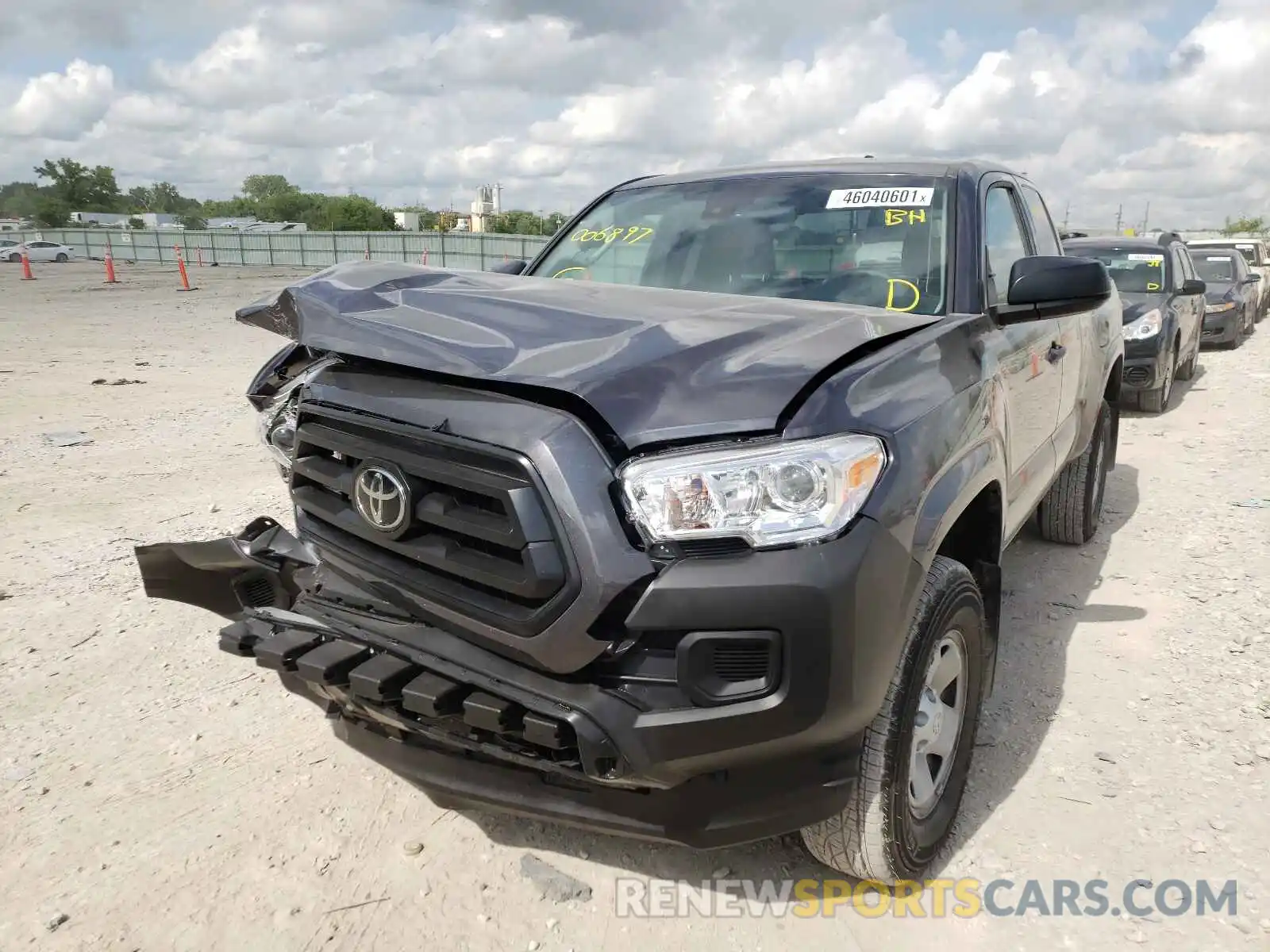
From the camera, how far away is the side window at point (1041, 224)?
4.05 meters

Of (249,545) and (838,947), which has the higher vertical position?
(249,545)

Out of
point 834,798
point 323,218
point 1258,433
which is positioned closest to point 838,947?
point 834,798

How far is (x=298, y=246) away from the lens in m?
41.1

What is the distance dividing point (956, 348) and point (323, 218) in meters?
99.1

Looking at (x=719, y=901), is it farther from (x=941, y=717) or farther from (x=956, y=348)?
(x=956, y=348)

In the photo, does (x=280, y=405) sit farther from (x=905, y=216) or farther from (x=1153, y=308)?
(x=1153, y=308)

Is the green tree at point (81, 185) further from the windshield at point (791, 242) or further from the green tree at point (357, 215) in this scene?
the windshield at point (791, 242)

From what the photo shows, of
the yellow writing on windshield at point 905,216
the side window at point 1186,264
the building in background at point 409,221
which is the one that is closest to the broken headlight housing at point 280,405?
the yellow writing on windshield at point 905,216

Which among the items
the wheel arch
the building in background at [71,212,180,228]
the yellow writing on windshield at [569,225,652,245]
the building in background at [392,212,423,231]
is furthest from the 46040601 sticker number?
the building in background at [71,212,180,228]

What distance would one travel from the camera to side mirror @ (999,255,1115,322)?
265 cm

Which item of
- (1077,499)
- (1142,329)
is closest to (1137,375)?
(1142,329)

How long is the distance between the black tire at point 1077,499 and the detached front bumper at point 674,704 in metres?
3.29

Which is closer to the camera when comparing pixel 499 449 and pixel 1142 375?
pixel 499 449

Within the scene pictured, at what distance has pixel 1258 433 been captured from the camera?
7895 mm
